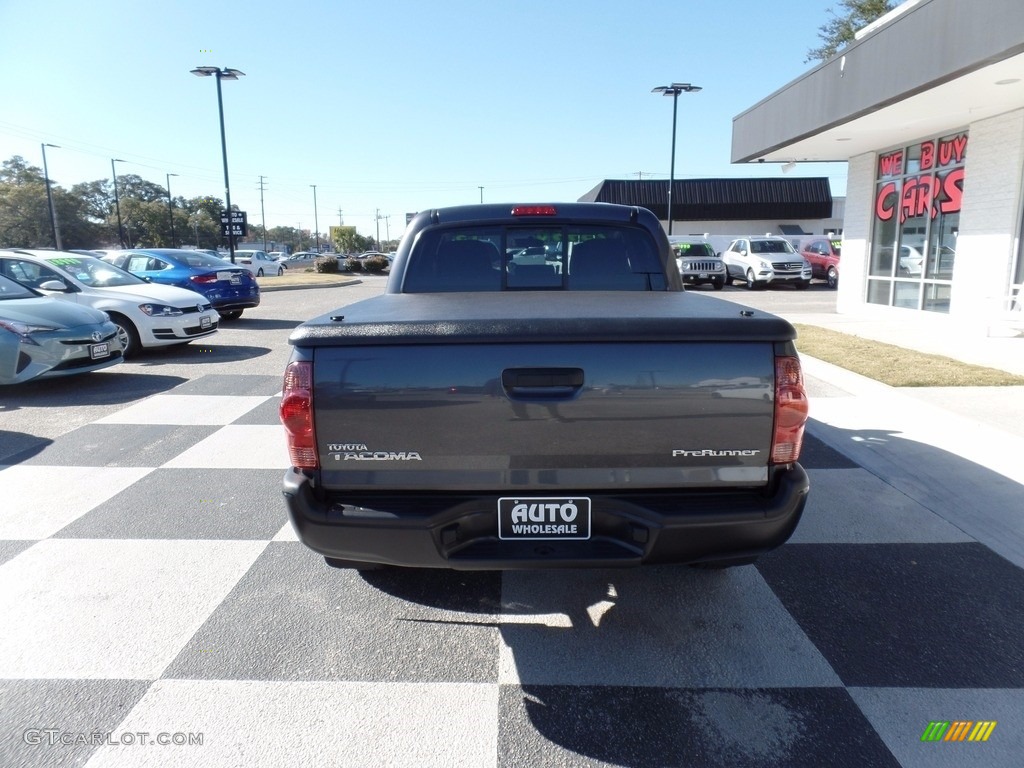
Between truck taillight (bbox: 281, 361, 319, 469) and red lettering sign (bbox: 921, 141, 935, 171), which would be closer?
truck taillight (bbox: 281, 361, 319, 469)

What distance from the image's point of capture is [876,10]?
39344mm

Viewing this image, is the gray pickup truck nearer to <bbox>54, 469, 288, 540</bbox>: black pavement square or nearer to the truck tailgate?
the truck tailgate

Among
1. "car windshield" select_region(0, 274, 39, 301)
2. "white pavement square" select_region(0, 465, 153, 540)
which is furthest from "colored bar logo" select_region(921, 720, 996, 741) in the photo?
"car windshield" select_region(0, 274, 39, 301)

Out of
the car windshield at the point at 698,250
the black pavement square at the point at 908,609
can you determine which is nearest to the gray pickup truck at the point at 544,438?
the black pavement square at the point at 908,609

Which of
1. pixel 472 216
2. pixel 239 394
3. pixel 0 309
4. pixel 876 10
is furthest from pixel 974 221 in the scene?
pixel 876 10

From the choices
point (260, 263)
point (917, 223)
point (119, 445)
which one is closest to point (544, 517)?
point (119, 445)

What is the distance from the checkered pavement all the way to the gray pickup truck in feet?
1.83

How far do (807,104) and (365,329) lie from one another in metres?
12.9

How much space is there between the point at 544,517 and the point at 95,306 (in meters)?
9.42

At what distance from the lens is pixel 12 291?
→ 814 cm

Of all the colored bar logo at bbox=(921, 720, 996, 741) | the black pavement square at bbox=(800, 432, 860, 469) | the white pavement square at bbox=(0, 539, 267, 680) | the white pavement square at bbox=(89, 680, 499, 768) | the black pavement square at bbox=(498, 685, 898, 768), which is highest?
the black pavement square at bbox=(800, 432, 860, 469)

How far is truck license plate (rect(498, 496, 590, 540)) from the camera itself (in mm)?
2578

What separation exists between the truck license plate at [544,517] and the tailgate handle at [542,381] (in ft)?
1.31

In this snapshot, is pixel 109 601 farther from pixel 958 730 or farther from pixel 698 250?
pixel 698 250
